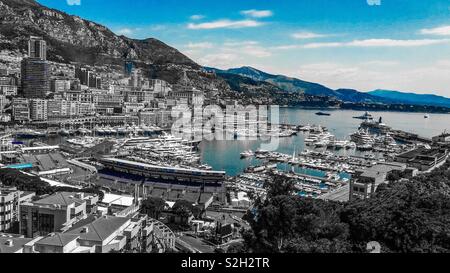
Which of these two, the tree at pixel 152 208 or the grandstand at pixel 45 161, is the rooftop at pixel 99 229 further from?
the grandstand at pixel 45 161

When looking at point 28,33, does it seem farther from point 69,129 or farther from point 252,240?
point 252,240

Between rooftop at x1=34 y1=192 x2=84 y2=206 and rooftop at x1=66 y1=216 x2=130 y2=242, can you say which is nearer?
rooftop at x1=66 y1=216 x2=130 y2=242

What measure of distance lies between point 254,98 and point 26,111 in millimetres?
22484

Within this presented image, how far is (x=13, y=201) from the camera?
573cm

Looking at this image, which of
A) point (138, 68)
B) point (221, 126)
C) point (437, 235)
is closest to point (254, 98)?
point (138, 68)

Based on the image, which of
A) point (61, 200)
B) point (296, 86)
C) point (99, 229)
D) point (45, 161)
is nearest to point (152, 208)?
point (61, 200)

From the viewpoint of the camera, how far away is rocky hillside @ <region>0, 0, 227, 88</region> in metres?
34.5

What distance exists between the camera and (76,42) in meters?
39.3

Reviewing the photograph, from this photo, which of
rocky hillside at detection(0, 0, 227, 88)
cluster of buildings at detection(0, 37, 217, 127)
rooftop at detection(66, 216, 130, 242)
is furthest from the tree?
rocky hillside at detection(0, 0, 227, 88)

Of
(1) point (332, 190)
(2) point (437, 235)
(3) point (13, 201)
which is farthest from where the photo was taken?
(1) point (332, 190)

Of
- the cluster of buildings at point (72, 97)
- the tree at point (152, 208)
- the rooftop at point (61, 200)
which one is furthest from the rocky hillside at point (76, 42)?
the rooftop at point (61, 200)

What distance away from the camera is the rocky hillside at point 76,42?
3447cm

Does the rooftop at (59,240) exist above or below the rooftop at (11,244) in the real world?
above

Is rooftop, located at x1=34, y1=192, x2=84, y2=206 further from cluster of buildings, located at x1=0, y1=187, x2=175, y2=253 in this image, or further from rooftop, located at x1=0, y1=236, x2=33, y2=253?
rooftop, located at x1=0, y1=236, x2=33, y2=253
